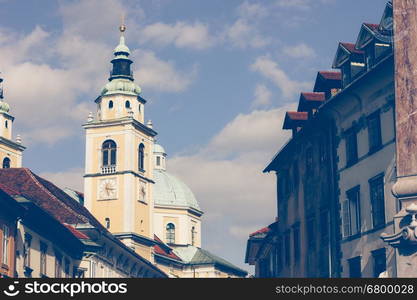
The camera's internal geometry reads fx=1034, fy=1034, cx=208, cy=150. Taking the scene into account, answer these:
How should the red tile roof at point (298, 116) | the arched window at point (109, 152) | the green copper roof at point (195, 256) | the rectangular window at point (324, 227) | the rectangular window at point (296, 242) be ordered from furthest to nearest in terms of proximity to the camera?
→ the green copper roof at point (195, 256), the arched window at point (109, 152), the red tile roof at point (298, 116), the rectangular window at point (296, 242), the rectangular window at point (324, 227)

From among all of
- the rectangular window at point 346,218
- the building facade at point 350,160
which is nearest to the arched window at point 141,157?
the building facade at point 350,160

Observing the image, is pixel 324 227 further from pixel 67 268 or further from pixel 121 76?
pixel 121 76

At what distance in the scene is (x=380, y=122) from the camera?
3994 centimetres

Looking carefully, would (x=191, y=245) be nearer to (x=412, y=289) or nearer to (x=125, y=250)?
(x=125, y=250)

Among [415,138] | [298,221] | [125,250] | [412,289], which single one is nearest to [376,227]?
[415,138]

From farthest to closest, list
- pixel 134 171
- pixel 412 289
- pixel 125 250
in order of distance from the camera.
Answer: pixel 134 171 < pixel 125 250 < pixel 412 289

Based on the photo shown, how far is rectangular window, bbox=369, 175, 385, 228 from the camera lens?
38812 millimetres

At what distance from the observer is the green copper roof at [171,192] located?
466 feet

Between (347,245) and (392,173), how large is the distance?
5.13 meters

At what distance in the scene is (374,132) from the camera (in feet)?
133

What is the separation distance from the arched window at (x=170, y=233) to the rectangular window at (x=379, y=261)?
336 ft

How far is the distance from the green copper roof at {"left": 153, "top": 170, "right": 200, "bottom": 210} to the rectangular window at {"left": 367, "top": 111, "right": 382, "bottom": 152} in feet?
332

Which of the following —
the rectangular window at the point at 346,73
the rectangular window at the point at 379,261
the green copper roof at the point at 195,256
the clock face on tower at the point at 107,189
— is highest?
the clock face on tower at the point at 107,189

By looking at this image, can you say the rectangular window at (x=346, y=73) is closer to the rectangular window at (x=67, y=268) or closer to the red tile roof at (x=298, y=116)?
the red tile roof at (x=298, y=116)
